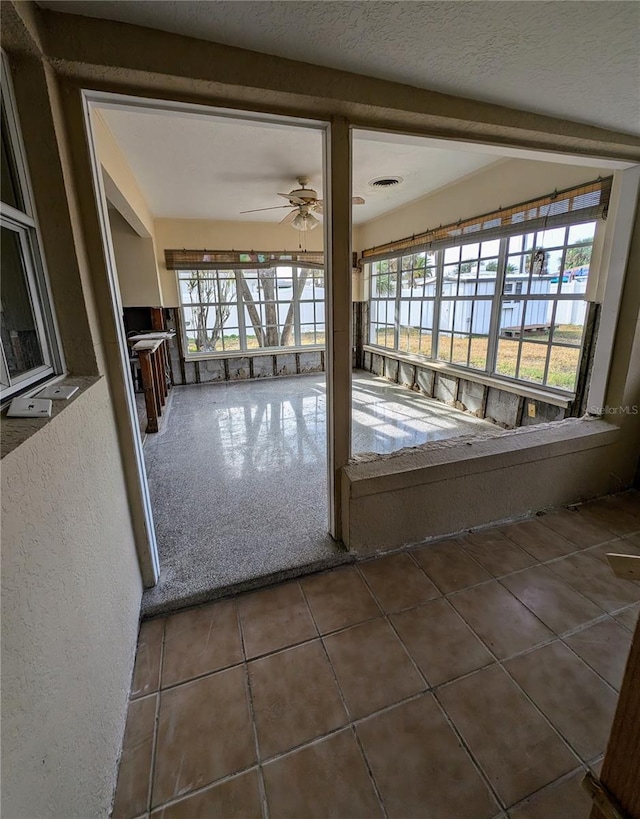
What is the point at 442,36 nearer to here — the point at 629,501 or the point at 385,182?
the point at 629,501

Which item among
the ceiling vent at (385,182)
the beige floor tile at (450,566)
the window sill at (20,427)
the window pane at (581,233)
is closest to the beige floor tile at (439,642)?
the beige floor tile at (450,566)

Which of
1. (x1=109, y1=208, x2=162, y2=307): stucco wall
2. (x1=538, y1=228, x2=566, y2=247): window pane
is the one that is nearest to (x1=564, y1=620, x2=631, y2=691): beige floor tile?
(x1=538, y1=228, x2=566, y2=247): window pane

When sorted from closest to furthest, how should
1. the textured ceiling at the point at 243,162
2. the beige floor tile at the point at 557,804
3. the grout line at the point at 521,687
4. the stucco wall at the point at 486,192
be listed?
the beige floor tile at the point at 557,804 < the grout line at the point at 521,687 < the textured ceiling at the point at 243,162 < the stucco wall at the point at 486,192

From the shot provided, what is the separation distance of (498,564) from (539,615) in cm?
33

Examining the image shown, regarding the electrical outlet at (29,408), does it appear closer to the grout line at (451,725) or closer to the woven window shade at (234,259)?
the grout line at (451,725)

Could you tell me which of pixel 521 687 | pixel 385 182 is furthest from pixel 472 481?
pixel 385 182

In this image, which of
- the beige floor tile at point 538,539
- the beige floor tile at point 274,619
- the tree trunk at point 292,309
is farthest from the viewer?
the tree trunk at point 292,309

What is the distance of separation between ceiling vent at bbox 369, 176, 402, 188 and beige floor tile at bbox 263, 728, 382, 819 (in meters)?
4.52

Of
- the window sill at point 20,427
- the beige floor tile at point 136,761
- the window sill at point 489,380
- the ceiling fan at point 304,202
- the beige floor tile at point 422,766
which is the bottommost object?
the beige floor tile at point 422,766

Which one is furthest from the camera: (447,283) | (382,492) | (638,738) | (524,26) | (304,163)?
(447,283)

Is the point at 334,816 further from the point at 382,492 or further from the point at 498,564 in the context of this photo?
the point at 498,564

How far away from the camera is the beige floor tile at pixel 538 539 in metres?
2.04

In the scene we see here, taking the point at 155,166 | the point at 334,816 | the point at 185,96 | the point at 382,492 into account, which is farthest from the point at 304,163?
the point at 334,816

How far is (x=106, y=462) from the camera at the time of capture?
1359 mm
